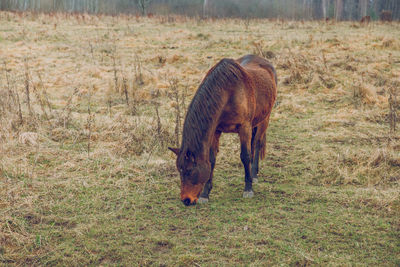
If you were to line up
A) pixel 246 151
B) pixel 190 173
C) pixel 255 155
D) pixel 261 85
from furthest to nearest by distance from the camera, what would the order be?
pixel 255 155 < pixel 261 85 < pixel 246 151 < pixel 190 173

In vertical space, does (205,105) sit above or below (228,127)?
above

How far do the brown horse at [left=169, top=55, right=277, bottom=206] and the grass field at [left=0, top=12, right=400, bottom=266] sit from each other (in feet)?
1.42

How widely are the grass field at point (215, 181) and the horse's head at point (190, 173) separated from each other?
0.32 metres

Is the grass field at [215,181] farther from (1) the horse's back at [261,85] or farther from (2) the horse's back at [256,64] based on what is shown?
(2) the horse's back at [256,64]

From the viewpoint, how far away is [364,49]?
10547 millimetres

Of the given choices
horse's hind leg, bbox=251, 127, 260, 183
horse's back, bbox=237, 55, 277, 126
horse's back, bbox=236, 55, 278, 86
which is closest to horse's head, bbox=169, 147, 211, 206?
horse's back, bbox=237, 55, 277, 126

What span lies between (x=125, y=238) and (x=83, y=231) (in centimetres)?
42

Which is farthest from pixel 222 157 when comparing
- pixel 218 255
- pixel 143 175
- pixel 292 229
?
pixel 218 255

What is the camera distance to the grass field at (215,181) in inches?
122

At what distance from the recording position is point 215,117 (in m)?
3.65

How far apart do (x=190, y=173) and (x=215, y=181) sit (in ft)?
4.03

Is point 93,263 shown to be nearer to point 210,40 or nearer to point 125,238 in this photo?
point 125,238

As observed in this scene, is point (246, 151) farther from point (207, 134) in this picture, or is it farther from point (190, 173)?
point (190, 173)

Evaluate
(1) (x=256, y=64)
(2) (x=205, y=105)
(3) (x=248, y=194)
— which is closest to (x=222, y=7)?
(1) (x=256, y=64)
